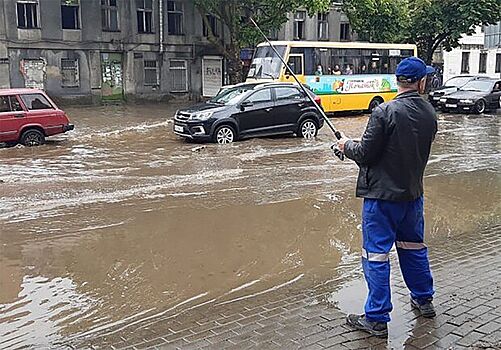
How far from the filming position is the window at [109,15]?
3016cm

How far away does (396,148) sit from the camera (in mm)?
4379

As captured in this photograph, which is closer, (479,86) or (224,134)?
(224,134)

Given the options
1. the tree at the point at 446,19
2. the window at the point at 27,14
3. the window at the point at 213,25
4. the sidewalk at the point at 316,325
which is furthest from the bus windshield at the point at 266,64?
the sidewalk at the point at 316,325

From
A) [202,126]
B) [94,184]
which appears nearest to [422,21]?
[202,126]

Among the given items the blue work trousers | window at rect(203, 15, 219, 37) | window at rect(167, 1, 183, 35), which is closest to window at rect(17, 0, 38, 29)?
window at rect(167, 1, 183, 35)

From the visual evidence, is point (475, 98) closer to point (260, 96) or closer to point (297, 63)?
point (297, 63)

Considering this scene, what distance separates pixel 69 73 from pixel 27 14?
3.24 metres

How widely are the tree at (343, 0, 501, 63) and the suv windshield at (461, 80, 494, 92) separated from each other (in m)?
5.35

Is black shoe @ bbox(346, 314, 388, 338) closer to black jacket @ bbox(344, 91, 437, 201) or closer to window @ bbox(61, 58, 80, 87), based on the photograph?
black jacket @ bbox(344, 91, 437, 201)

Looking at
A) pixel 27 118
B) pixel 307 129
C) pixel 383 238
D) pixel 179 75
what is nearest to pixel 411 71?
pixel 383 238

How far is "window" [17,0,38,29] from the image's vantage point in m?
27.5

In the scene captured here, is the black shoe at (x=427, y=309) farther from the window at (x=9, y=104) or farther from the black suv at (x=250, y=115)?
the window at (x=9, y=104)

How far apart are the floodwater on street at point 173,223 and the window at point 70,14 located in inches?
597

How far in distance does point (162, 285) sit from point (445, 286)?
268 centimetres
